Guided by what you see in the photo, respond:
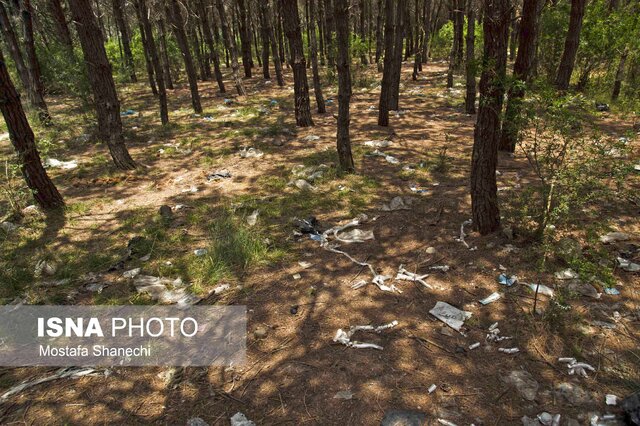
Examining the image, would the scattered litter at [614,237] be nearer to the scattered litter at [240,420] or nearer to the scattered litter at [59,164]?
the scattered litter at [240,420]

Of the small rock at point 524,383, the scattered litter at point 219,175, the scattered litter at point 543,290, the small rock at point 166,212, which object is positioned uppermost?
the scattered litter at point 219,175

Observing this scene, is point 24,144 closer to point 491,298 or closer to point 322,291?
point 322,291

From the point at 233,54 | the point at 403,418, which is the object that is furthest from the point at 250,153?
the point at 403,418

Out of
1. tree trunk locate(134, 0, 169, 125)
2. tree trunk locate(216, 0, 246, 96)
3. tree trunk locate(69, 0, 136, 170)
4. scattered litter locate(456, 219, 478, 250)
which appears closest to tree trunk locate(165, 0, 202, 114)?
tree trunk locate(134, 0, 169, 125)

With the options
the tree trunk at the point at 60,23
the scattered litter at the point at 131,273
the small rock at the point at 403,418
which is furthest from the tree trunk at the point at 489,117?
the tree trunk at the point at 60,23

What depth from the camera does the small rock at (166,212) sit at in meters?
5.28

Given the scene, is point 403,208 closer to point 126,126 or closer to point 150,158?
point 150,158

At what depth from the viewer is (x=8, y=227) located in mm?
5051

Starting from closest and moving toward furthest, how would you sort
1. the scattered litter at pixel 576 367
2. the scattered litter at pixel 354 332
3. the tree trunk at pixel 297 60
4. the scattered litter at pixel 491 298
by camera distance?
1. the scattered litter at pixel 576 367
2. the scattered litter at pixel 354 332
3. the scattered litter at pixel 491 298
4. the tree trunk at pixel 297 60

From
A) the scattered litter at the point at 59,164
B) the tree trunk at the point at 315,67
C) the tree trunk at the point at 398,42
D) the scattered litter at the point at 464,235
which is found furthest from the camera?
the tree trunk at the point at 315,67

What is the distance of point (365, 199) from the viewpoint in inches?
223

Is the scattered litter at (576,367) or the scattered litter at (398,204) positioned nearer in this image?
the scattered litter at (576,367)

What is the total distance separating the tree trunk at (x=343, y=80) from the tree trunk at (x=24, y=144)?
4.56m

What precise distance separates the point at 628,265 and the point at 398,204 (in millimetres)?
2639
